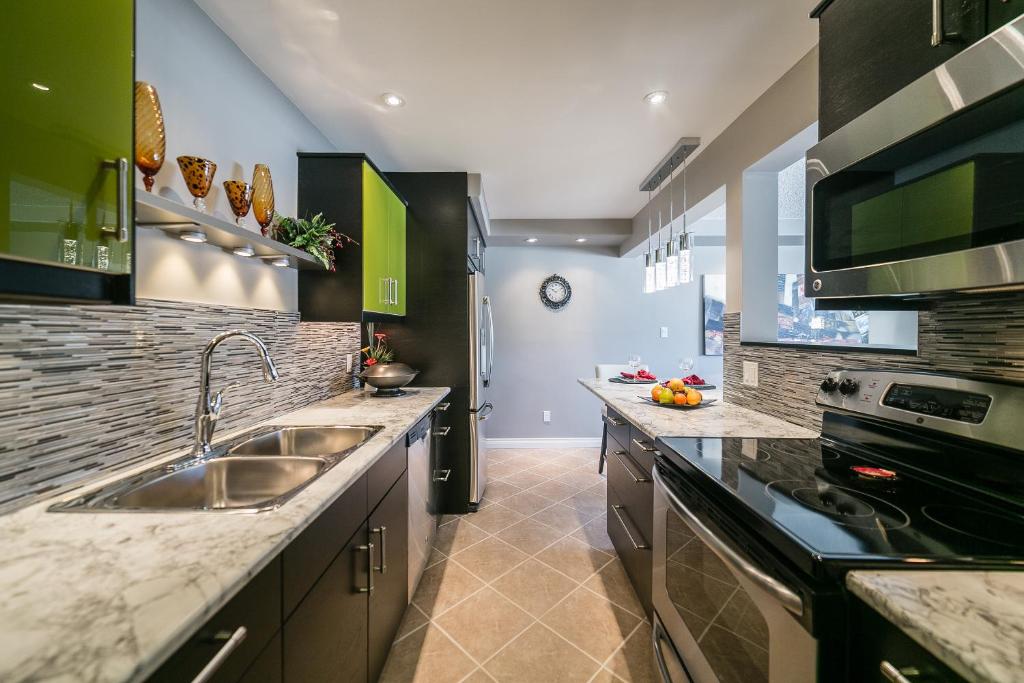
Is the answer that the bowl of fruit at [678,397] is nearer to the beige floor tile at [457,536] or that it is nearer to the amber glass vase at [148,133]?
the beige floor tile at [457,536]

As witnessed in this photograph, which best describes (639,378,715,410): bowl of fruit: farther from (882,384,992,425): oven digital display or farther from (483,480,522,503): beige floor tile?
(483,480,522,503): beige floor tile

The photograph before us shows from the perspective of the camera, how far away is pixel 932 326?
44.3 inches

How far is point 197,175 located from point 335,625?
1410mm

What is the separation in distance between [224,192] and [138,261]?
1.72 feet

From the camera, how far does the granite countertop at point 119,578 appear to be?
0.47 metres

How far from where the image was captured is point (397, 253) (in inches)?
105

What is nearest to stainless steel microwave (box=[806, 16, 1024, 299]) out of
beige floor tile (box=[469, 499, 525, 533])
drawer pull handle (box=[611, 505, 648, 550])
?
drawer pull handle (box=[611, 505, 648, 550])

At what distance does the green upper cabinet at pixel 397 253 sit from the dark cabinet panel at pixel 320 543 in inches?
60.8

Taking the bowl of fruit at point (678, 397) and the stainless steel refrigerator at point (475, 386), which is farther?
the stainless steel refrigerator at point (475, 386)

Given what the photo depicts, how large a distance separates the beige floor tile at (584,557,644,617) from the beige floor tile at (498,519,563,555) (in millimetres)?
400

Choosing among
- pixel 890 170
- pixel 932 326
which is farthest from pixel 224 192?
pixel 932 326

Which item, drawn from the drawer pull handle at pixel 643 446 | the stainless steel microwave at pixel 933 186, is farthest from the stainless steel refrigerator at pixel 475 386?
the stainless steel microwave at pixel 933 186

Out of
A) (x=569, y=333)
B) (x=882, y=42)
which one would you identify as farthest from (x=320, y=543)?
(x=569, y=333)

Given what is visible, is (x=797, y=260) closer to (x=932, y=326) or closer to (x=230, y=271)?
(x=932, y=326)
